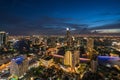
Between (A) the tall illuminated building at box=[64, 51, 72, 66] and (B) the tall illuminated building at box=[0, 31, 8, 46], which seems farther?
(B) the tall illuminated building at box=[0, 31, 8, 46]

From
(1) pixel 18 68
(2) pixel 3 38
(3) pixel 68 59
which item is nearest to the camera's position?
(1) pixel 18 68

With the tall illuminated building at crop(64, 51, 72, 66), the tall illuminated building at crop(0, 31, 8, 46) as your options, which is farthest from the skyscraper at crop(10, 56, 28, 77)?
the tall illuminated building at crop(0, 31, 8, 46)

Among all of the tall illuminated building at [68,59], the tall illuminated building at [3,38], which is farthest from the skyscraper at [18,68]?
the tall illuminated building at [3,38]

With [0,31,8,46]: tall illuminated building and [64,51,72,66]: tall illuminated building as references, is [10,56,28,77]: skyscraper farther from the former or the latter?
[0,31,8,46]: tall illuminated building

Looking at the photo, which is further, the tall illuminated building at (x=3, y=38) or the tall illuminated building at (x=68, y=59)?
the tall illuminated building at (x=3, y=38)

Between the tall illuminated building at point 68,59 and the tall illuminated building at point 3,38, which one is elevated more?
the tall illuminated building at point 3,38

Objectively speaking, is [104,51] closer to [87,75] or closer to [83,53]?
[83,53]

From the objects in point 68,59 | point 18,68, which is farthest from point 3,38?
point 18,68

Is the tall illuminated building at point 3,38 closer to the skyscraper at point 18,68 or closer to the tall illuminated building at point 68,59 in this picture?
the tall illuminated building at point 68,59

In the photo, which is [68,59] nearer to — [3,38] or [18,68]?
[18,68]

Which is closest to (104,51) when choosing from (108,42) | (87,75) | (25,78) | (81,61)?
(81,61)

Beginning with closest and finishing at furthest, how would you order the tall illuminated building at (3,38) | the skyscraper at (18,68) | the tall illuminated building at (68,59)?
the skyscraper at (18,68) < the tall illuminated building at (68,59) < the tall illuminated building at (3,38)
